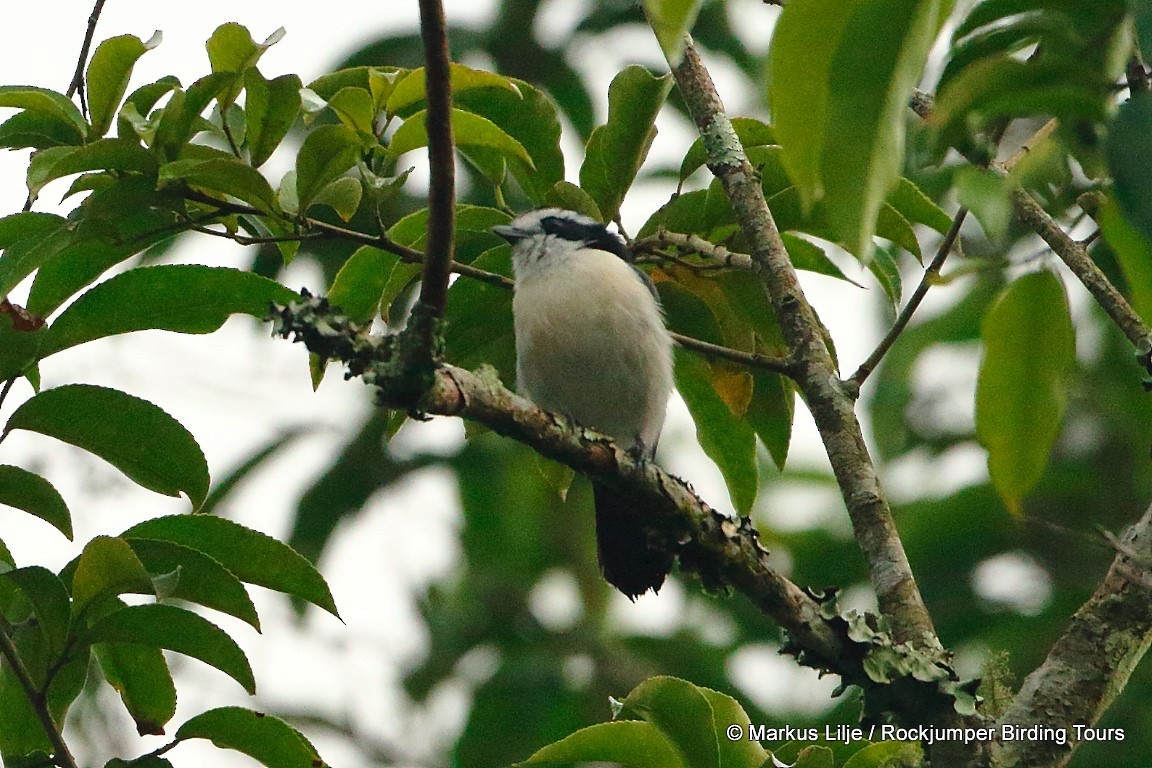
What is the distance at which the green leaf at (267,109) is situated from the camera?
2662 mm

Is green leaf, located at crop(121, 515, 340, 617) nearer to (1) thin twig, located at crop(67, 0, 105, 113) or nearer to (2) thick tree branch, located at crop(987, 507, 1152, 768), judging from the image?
(1) thin twig, located at crop(67, 0, 105, 113)

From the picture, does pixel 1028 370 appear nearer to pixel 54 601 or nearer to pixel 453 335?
pixel 54 601

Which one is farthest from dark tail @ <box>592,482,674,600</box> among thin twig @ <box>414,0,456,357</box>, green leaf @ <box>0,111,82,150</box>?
thin twig @ <box>414,0,456,357</box>

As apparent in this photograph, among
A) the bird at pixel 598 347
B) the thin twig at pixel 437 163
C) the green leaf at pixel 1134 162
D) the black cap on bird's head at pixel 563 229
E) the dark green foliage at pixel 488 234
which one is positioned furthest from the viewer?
the bird at pixel 598 347

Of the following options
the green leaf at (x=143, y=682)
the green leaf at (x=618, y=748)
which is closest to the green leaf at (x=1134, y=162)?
the green leaf at (x=618, y=748)

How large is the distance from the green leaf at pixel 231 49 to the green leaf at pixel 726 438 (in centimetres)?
140

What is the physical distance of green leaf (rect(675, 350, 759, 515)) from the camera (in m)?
3.35

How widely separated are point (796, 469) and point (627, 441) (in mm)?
2893

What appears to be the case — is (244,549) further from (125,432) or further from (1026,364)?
(1026,364)

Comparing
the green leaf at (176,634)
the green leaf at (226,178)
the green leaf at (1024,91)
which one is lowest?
the green leaf at (176,634)

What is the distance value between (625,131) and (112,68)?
1.22 meters

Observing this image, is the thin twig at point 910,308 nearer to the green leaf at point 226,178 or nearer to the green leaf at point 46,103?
the green leaf at point 226,178

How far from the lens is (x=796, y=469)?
25.8ft

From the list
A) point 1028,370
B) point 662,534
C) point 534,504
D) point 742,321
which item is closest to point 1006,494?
point 1028,370
